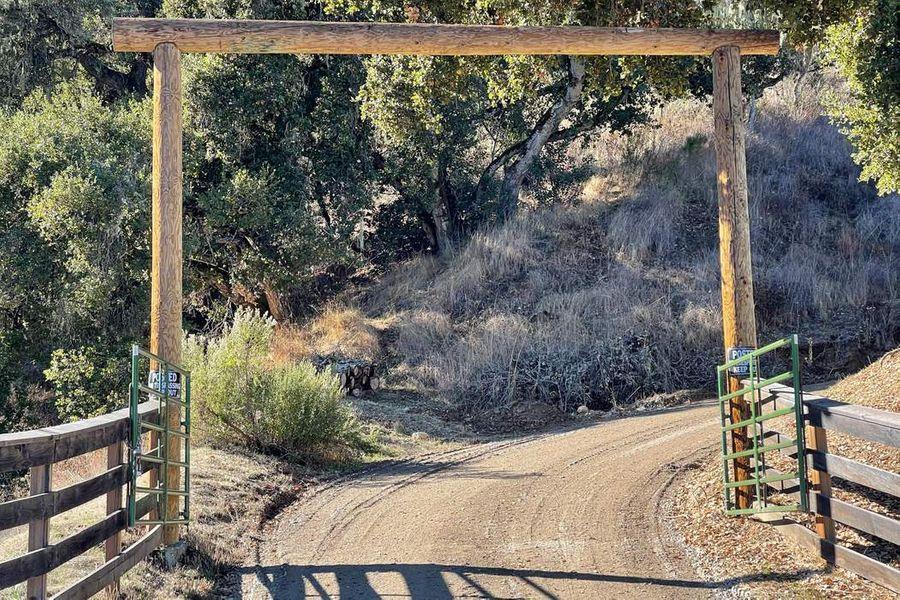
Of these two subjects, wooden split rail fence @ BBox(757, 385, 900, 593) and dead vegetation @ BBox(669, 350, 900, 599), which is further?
dead vegetation @ BBox(669, 350, 900, 599)

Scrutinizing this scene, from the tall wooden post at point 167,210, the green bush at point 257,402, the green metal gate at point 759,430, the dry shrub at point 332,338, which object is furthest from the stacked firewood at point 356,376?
the green metal gate at point 759,430

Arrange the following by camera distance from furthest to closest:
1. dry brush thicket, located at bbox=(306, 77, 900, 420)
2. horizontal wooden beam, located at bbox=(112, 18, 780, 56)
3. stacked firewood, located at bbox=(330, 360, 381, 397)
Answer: dry brush thicket, located at bbox=(306, 77, 900, 420) < stacked firewood, located at bbox=(330, 360, 381, 397) < horizontal wooden beam, located at bbox=(112, 18, 780, 56)

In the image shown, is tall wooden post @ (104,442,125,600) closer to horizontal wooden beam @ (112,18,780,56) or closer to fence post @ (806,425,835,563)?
horizontal wooden beam @ (112,18,780,56)

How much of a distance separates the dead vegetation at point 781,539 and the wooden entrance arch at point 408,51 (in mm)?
610

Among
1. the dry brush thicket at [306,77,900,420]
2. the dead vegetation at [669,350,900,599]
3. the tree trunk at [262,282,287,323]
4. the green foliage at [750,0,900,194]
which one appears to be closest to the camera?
the dead vegetation at [669,350,900,599]

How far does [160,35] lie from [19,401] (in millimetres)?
13050

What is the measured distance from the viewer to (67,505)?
5680mm

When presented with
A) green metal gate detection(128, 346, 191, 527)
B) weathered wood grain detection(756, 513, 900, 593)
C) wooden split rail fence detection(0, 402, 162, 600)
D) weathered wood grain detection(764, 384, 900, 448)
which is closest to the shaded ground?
weathered wood grain detection(756, 513, 900, 593)

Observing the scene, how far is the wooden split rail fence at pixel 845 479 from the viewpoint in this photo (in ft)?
20.7

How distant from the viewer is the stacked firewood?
19516 mm

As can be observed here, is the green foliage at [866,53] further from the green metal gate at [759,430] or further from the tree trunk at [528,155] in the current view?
the tree trunk at [528,155]

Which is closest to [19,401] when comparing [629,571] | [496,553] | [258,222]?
[258,222]

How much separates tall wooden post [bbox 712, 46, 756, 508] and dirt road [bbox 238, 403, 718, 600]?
2.08 metres

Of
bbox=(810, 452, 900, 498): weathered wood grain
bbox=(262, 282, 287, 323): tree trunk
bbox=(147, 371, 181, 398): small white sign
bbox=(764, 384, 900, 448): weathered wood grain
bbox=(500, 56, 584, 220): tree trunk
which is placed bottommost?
bbox=(810, 452, 900, 498): weathered wood grain
